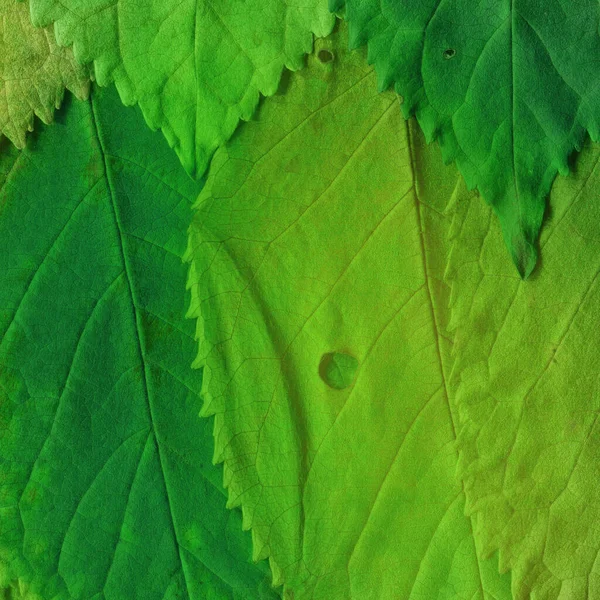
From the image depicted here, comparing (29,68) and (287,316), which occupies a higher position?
(29,68)

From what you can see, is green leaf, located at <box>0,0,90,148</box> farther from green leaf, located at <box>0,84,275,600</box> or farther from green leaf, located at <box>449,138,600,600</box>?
green leaf, located at <box>449,138,600,600</box>

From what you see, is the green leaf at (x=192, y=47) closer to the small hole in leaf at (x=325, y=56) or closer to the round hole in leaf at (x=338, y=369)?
the small hole in leaf at (x=325, y=56)

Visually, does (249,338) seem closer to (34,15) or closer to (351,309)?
(351,309)

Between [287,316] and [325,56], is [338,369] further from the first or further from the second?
[325,56]

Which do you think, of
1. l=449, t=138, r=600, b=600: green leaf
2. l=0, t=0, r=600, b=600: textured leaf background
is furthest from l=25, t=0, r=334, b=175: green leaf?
l=449, t=138, r=600, b=600: green leaf

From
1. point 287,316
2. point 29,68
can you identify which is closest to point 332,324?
point 287,316

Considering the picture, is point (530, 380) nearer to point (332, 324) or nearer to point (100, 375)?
point (332, 324)

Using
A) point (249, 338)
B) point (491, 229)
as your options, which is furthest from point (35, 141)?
point (491, 229)
